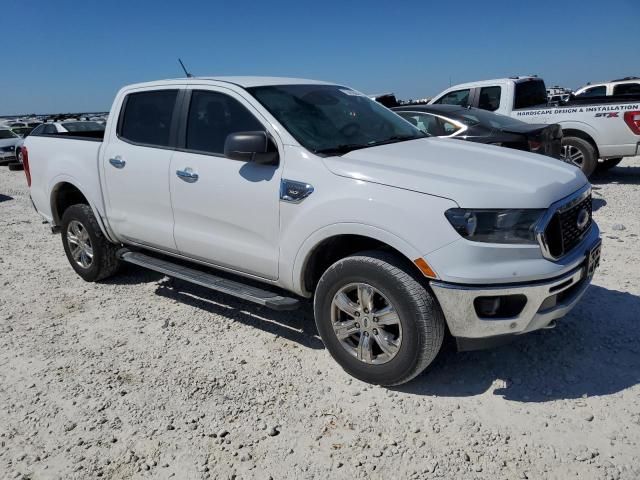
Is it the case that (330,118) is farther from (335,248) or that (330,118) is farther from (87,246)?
(87,246)

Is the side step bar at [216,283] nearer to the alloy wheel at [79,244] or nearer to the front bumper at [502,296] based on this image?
the alloy wheel at [79,244]

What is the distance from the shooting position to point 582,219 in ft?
10.3

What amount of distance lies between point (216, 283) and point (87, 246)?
6.44 ft

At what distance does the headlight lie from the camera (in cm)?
266

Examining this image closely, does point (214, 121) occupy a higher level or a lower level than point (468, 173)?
higher

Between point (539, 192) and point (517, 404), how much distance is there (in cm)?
120

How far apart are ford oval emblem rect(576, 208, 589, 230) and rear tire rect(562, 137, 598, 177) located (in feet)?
19.3

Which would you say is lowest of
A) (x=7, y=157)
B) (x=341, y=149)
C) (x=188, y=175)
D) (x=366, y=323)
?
(x=7, y=157)

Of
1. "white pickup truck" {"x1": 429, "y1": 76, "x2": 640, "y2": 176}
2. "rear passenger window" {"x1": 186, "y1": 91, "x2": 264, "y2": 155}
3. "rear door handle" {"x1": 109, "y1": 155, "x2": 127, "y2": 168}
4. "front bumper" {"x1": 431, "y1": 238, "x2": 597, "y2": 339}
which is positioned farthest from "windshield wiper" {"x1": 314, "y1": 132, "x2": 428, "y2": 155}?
"white pickup truck" {"x1": 429, "y1": 76, "x2": 640, "y2": 176}

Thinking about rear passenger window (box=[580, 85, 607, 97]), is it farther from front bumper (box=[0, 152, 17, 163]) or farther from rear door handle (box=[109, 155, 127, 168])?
front bumper (box=[0, 152, 17, 163])

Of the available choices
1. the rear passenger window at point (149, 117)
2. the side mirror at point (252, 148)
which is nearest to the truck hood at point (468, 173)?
the side mirror at point (252, 148)

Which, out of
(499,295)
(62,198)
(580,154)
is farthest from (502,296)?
(580,154)

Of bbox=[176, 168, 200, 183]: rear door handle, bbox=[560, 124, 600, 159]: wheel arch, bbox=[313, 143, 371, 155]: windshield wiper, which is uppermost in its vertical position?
bbox=[313, 143, 371, 155]: windshield wiper

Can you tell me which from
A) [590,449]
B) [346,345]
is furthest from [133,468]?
[590,449]
